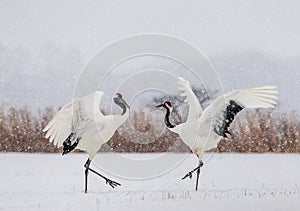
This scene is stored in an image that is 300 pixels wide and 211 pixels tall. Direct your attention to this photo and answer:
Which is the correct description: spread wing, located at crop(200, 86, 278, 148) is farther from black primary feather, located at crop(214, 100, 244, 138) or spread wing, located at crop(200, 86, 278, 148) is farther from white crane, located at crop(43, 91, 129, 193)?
white crane, located at crop(43, 91, 129, 193)

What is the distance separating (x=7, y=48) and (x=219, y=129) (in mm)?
1114

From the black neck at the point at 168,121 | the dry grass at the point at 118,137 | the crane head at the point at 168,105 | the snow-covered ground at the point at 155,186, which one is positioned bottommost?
the snow-covered ground at the point at 155,186

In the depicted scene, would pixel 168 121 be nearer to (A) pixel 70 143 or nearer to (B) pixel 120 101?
(B) pixel 120 101

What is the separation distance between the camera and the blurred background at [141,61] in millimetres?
2912

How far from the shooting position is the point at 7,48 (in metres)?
2.90

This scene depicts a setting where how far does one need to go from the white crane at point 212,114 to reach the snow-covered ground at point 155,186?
0.16 m

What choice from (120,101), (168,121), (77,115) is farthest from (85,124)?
(168,121)

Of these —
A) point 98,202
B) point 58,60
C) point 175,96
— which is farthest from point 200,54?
point 98,202

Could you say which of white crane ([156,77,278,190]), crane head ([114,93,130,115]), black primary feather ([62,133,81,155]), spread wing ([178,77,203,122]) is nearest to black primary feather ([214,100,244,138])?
white crane ([156,77,278,190])

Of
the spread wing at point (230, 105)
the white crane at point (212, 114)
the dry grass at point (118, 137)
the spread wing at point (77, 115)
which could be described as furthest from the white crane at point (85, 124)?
the spread wing at point (230, 105)

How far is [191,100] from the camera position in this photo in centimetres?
283

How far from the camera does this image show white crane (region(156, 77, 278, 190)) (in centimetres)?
279

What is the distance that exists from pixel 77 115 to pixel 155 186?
529mm

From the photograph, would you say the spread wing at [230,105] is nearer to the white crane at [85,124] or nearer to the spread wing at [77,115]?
the white crane at [85,124]
